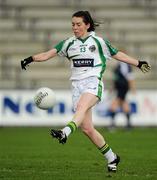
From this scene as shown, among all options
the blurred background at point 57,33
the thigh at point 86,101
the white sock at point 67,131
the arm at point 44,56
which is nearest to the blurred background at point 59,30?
the blurred background at point 57,33

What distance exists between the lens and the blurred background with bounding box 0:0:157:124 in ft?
83.7

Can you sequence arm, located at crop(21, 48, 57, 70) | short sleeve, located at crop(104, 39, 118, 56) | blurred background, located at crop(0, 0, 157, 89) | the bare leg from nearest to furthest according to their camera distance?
the bare leg, short sleeve, located at crop(104, 39, 118, 56), arm, located at crop(21, 48, 57, 70), blurred background, located at crop(0, 0, 157, 89)

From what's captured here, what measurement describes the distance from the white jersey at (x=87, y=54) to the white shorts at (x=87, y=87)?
6 cm

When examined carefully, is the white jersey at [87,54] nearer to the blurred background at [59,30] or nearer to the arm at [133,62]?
the arm at [133,62]

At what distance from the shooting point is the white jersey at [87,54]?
991 cm

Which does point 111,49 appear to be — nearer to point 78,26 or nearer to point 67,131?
Answer: point 78,26

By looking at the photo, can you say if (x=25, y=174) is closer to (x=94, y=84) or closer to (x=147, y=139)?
(x=94, y=84)

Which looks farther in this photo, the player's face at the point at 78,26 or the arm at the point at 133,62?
the arm at the point at 133,62

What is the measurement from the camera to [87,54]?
991 centimetres

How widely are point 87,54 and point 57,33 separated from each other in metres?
17.1

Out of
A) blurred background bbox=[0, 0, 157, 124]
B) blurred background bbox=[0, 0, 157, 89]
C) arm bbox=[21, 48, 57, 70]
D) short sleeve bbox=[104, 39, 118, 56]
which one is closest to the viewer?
short sleeve bbox=[104, 39, 118, 56]

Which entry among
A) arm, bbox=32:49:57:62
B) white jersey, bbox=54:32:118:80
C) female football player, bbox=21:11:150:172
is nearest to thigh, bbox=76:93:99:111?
female football player, bbox=21:11:150:172

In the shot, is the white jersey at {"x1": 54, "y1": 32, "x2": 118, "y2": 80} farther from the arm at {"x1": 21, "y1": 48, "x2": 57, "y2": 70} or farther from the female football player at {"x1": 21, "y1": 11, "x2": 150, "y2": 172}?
the arm at {"x1": 21, "y1": 48, "x2": 57, "y2": 70}

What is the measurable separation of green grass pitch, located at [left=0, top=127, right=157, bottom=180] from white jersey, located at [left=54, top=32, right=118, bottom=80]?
51.6 inches
